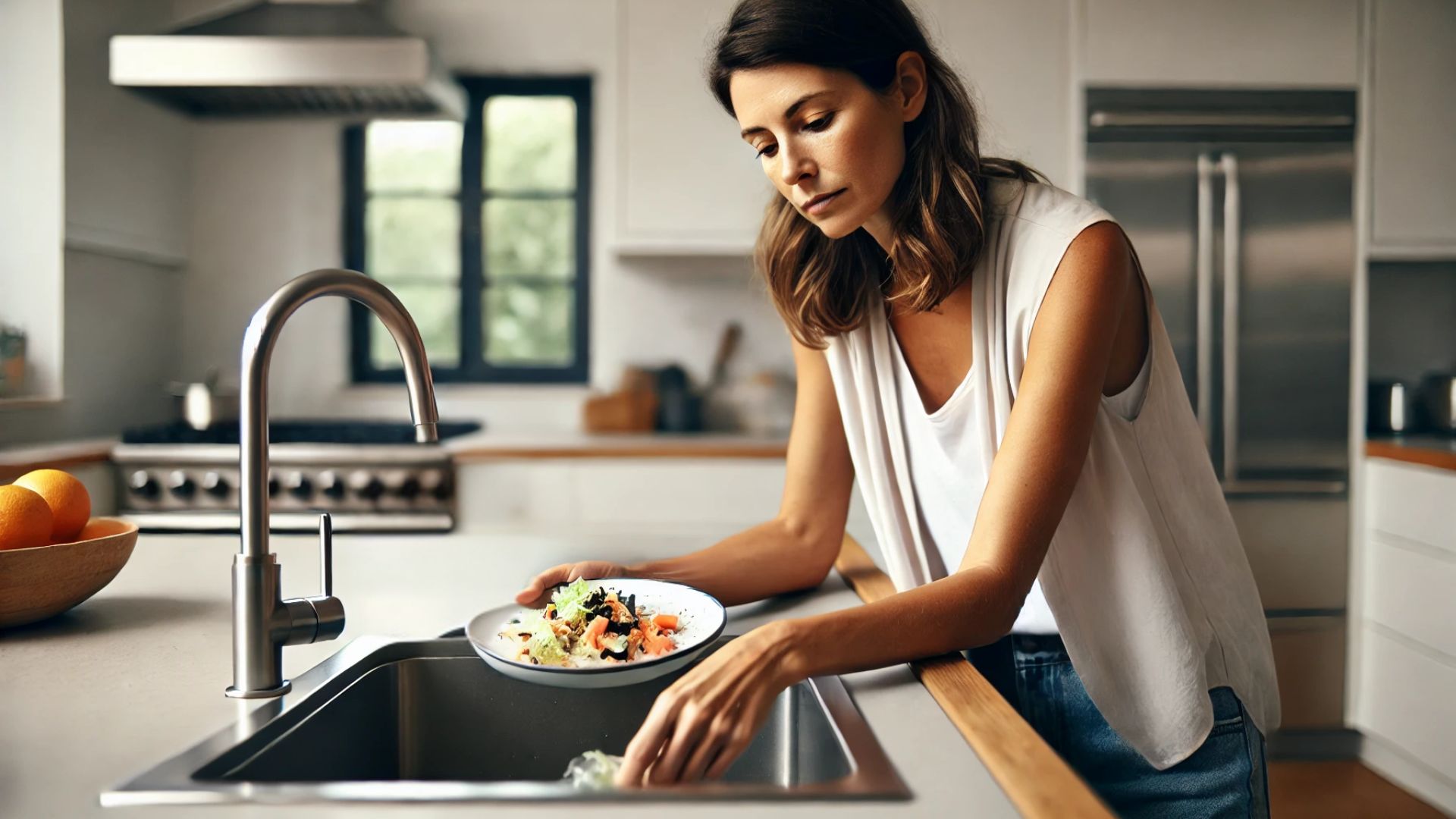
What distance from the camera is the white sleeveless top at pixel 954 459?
1.03m

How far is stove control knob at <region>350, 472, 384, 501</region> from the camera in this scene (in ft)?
8.43

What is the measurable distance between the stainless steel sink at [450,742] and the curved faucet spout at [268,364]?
0.48 ft

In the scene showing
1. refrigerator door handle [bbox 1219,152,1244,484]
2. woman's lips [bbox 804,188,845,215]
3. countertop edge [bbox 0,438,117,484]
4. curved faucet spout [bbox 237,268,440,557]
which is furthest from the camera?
refrigerator door handle [bbox 1219,152,1244,484]

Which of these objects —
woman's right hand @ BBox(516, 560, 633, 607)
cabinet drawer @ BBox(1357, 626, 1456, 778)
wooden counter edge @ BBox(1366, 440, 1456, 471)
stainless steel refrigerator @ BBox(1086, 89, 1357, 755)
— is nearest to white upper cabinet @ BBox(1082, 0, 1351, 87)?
stainless steel refrigerator @ BBox(1086, 89, 1357, 755)

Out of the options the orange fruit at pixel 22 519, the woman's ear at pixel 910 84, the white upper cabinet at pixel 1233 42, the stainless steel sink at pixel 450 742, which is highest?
the white upper cabinet at pixel 1233 42

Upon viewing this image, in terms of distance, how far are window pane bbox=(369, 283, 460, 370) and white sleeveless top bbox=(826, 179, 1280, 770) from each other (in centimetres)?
256

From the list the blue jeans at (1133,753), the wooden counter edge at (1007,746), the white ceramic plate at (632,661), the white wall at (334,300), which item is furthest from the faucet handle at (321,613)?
the white wall at (334,300)

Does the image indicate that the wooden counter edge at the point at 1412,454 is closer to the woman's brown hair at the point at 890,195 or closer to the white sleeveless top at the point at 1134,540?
the white sleeveless top at the point at 1134,540

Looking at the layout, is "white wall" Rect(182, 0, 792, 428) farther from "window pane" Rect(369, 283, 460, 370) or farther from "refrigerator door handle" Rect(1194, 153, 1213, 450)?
"refrigerator door handle" Rect(1194, 153, 1213, 450)

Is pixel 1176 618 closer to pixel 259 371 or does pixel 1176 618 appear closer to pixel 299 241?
pixel 259 371

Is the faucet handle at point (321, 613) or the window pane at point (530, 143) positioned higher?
the window pane at point (530, 143)

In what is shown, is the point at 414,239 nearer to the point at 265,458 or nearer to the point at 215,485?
the point at 215,485

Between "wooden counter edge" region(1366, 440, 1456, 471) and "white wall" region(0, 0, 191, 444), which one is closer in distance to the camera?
"wooden counter edge" region(1366, 440, 1456, 471)

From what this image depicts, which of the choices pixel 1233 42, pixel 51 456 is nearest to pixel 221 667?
pixel 51 456
